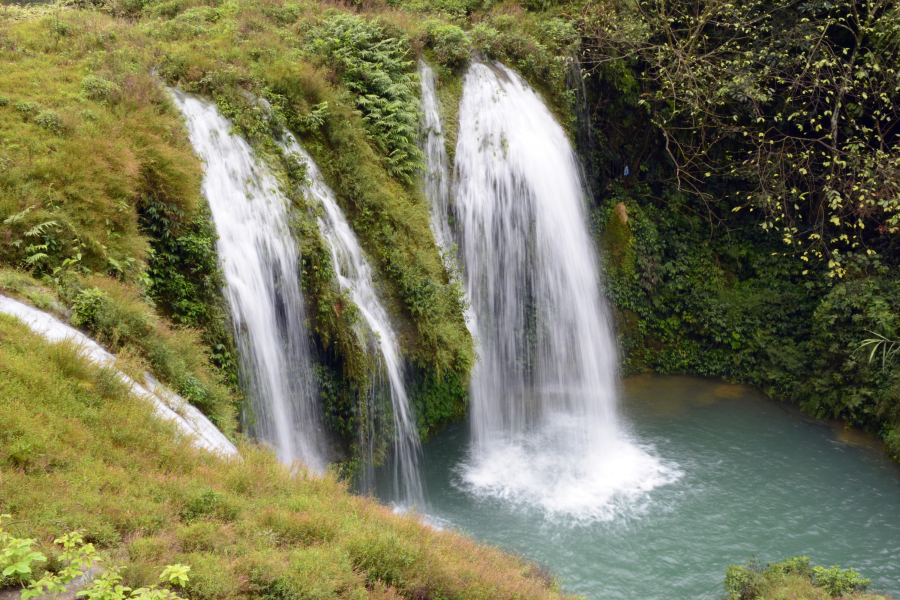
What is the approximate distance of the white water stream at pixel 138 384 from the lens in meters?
5.77

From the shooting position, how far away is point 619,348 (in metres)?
15.8

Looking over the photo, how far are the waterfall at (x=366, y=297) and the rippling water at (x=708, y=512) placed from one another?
78 centimetres

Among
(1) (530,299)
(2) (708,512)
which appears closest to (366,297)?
(1) (530,299)

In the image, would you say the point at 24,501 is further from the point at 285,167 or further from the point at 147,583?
the point at 285,167

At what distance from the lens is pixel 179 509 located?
4.78 metres

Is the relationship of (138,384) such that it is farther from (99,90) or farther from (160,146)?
(99,90)

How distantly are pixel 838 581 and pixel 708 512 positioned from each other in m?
2.61

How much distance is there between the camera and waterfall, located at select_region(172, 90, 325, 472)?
8.56m

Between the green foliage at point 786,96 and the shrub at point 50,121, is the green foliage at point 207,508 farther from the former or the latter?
the green foliage at point 786,96

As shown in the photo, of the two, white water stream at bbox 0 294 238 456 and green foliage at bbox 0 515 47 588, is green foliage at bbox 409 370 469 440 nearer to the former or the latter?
white water stream at bbox 0 294 238 456

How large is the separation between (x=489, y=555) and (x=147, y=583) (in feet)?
12.7

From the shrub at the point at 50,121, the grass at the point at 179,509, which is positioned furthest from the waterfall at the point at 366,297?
the grass at the point at 179,509

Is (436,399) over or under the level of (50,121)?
under

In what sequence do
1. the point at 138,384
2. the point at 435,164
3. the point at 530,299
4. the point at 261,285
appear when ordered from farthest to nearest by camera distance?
1. the point at 530,299
2. the point at 435,164
3. the point at 261,285
4. the point at 138,384
